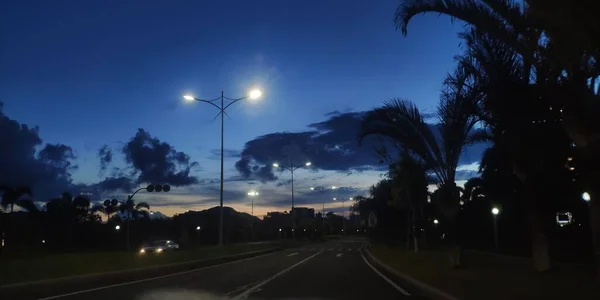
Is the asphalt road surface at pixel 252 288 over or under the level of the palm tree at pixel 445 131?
under

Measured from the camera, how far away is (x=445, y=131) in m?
20.1

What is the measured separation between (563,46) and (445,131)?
8763 mm

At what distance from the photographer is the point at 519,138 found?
16891 millimetres

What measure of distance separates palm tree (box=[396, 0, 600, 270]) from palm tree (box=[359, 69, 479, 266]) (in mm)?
3922

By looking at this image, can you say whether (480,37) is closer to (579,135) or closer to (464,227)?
(579,135)

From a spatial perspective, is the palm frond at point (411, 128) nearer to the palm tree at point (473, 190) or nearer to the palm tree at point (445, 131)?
the palm tree at point (445, 131)

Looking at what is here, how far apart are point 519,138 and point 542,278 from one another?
4.08 m

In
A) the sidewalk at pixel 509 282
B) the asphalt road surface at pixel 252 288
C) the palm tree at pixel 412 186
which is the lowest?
the asphalt road surface at pixel 252 288

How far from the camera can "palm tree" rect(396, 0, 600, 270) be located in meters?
10.5

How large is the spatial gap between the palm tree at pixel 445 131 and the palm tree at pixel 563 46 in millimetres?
3922

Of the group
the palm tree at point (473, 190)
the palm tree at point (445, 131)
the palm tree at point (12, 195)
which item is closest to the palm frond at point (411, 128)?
the palm tree at point (445, 131)

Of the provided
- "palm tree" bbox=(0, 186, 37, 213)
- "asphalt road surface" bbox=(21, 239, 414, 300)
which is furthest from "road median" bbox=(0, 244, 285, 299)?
"palm tree" bbox=(0, 186, 37, 213)

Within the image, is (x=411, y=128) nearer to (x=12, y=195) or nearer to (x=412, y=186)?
(x=412, y=186)

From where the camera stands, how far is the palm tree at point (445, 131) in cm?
1906
